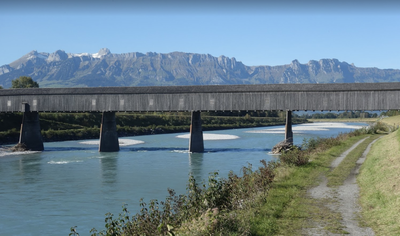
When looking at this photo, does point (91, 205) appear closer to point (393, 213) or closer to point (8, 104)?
point (393, 213)

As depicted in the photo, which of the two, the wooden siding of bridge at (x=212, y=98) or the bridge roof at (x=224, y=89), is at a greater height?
the bridge roof at (x=224, y=89)

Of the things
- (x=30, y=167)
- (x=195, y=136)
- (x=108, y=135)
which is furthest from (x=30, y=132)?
(x=195, y=136)

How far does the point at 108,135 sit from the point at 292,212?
130ft

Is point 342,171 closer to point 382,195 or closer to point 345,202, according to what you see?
point 382,195

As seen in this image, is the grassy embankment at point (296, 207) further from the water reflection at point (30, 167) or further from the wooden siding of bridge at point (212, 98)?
the wooden siding of bridge at point (212, 98)

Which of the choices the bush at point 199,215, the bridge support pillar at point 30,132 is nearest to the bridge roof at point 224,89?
the bridge support pillar at point 30,132

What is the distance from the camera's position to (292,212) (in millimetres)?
11562

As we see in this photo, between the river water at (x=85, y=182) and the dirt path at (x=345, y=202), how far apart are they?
504cm

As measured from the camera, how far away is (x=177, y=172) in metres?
31.4

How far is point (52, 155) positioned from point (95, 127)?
3132 centimetres

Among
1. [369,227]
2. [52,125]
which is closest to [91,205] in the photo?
[369,227]

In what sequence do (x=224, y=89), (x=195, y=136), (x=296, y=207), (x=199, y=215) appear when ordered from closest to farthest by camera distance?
(x=199, y=215), (x=296, y=207), (x=224, y=89), (x=195, y=136)

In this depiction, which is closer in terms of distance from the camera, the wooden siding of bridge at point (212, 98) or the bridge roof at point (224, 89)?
the bridge roof at point (224, 89)

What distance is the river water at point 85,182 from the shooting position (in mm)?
17516
